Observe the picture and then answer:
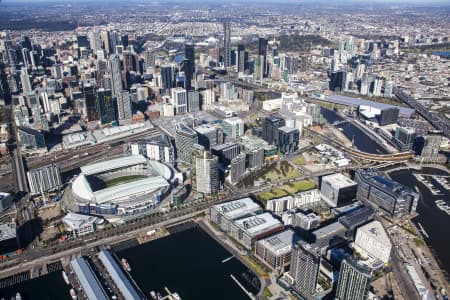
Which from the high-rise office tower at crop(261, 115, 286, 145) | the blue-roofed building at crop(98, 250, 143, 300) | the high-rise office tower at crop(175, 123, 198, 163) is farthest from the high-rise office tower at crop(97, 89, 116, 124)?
the blue-roofed building at crop(98, 250, 143, 300)

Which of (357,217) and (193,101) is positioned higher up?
(193,101)

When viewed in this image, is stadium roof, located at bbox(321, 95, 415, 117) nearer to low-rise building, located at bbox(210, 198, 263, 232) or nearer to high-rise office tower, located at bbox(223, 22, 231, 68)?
high-rise office tower, located at bbox(223, 22, 231, 68)

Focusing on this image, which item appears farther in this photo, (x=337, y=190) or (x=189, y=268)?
(x=337, y=190)

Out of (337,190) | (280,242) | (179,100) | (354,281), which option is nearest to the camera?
(354,281)

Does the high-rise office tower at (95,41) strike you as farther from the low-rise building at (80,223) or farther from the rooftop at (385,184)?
the rooftop at (385,184)

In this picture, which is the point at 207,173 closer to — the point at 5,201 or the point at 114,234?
the point at 114,234

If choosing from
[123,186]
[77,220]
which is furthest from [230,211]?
[77,220]

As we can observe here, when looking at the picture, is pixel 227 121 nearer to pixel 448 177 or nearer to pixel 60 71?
pixel 448 177

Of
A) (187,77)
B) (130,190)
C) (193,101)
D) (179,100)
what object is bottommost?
(130,190)
